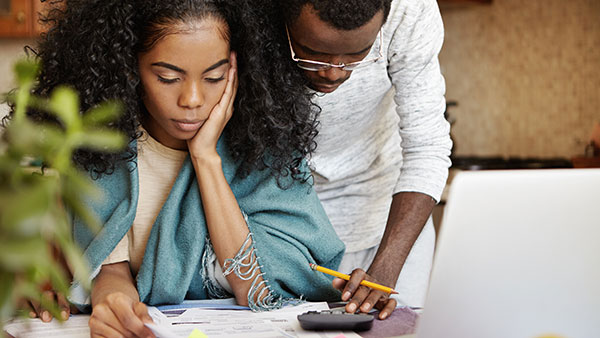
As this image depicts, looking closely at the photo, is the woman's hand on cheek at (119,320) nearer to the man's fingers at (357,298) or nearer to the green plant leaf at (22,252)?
the man's fingers at (357,298)

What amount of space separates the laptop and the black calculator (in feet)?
1.04

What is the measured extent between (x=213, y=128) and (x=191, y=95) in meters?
0.12

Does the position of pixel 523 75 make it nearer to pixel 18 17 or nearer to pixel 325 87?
pixel 325 87

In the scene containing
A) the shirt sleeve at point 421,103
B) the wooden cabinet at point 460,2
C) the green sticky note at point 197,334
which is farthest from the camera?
the wooden cabinet at point 460,2

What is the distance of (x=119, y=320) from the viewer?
95 centimetres

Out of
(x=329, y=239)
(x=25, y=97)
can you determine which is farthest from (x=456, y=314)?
(x=329, y=239)

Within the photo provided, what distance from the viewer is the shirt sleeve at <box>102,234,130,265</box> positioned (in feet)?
3.92

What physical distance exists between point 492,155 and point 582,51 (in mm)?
649

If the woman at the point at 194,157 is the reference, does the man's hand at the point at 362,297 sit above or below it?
below

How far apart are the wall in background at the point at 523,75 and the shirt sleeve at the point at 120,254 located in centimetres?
221

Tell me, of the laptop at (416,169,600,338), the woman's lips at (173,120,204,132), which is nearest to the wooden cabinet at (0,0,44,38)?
the woman's lips at (173,120,204,132)

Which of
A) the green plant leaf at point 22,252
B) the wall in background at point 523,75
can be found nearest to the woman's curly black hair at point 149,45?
the green plant leaf at point 22,252

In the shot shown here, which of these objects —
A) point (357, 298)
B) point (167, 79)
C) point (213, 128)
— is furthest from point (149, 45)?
point (357, 298)

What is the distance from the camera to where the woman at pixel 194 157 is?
1.10m
